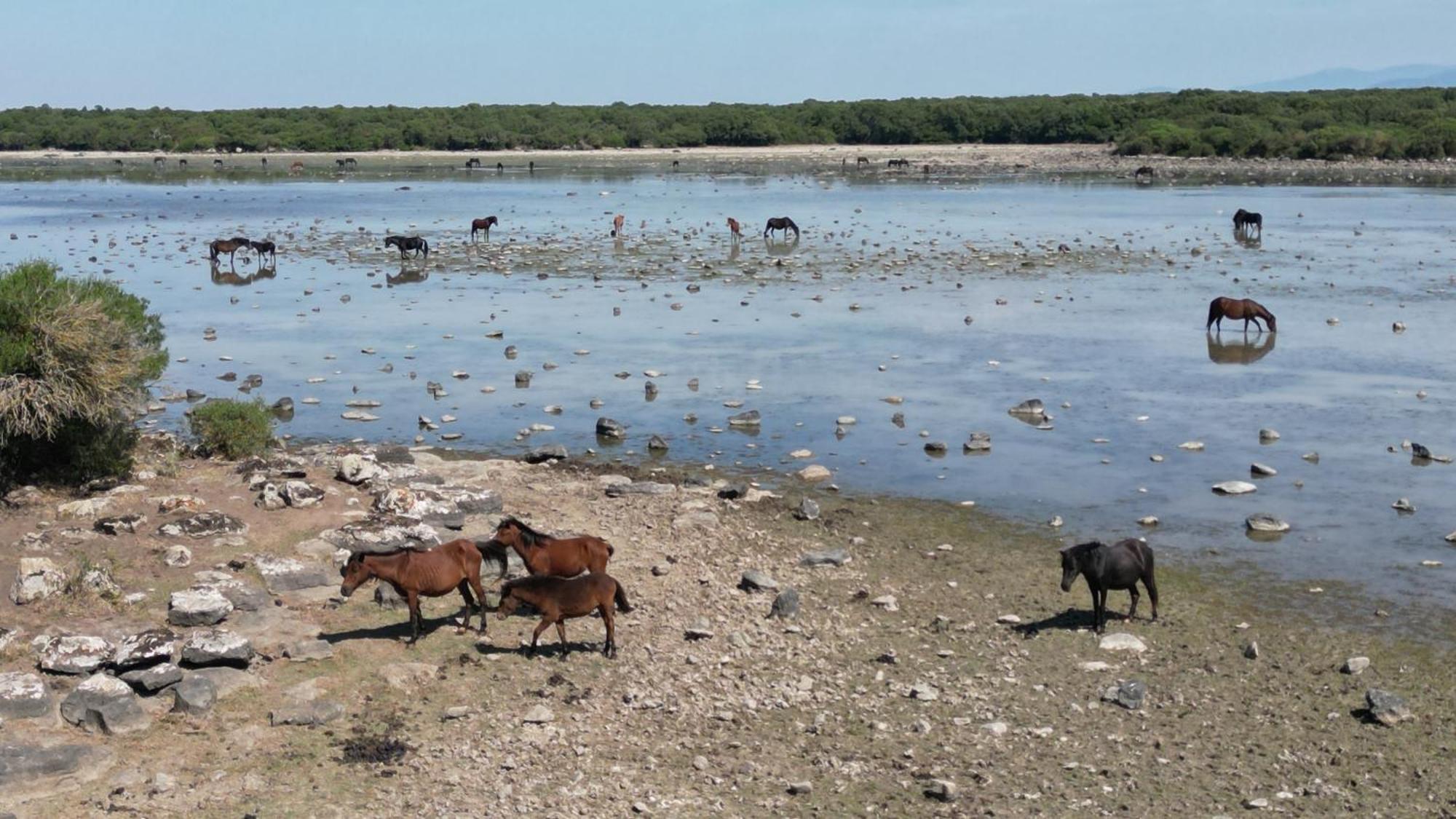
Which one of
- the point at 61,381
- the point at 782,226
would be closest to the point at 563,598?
the point at 61,381

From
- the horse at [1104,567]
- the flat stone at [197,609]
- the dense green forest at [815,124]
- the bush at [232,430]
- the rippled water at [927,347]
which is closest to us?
the flat stone at [197,609]

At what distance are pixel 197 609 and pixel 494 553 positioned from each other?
230 centimetres

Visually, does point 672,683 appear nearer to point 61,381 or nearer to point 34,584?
point 34,584

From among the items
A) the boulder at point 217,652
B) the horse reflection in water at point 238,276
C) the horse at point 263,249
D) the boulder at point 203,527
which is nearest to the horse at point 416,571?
the boulder at point 217,652

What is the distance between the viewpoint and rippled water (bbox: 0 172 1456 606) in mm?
15320

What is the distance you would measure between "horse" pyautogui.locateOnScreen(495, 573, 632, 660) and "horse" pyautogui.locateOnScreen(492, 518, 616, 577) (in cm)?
71

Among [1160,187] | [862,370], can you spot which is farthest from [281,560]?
[1160,187]

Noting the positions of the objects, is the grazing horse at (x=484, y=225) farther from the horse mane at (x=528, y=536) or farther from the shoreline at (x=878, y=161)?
the shoreline at (x=878, y=161)

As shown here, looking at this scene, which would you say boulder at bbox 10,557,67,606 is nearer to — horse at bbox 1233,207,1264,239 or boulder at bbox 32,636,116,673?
boulder at bbox 32,636,116,673

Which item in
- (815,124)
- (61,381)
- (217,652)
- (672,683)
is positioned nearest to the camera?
(217,652)

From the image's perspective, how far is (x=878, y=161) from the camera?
312 ft

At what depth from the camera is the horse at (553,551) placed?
11000 millimetres

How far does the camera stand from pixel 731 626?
10.9 m

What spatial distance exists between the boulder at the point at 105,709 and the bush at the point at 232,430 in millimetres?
6346
